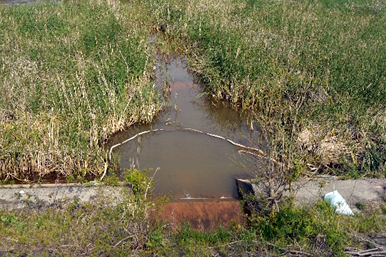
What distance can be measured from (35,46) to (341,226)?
7.28 meters

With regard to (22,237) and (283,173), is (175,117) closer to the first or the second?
(283,173)

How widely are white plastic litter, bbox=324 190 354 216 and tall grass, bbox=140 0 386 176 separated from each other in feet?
1.62

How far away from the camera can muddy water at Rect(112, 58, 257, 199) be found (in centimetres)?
592

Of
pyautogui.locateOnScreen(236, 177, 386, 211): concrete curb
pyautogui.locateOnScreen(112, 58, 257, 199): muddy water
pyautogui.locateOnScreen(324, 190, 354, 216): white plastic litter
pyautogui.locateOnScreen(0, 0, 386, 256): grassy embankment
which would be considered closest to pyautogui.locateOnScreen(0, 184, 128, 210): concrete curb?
pyautogui.locateOnScreen(0, 0, 386, 256): grassy embankment

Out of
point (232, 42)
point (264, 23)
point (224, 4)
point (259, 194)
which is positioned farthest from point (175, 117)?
point (224, 4)

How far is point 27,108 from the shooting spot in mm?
6434

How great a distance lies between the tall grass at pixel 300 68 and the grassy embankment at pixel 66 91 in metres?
1.73

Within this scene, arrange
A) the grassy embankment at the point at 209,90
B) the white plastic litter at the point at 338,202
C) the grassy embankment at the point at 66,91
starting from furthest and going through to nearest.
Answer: the grassy embankment at the point at 66,91 < the white plastic litter at the point at 338,202 < the grassy embankment at the point at 209,90

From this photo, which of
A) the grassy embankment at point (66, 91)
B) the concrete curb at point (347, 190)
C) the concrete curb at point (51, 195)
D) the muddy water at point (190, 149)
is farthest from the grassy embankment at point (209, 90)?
the muddy water at point (190, 149)

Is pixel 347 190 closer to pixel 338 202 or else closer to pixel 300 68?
pixel 338 202

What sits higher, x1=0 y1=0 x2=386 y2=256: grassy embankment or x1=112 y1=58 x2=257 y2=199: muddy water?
x1=0 y1=0 x2=386 y2=256: grassy embankment

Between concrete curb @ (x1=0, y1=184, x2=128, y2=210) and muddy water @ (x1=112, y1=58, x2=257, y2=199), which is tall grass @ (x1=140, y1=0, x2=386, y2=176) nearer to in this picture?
muddy water @ (x1=112, y1=58, x2=257, y2=199)

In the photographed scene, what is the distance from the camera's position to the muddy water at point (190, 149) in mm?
5918

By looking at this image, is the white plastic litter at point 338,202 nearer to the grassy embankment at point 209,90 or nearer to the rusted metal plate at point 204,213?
the grassy embankment at point 209,90
